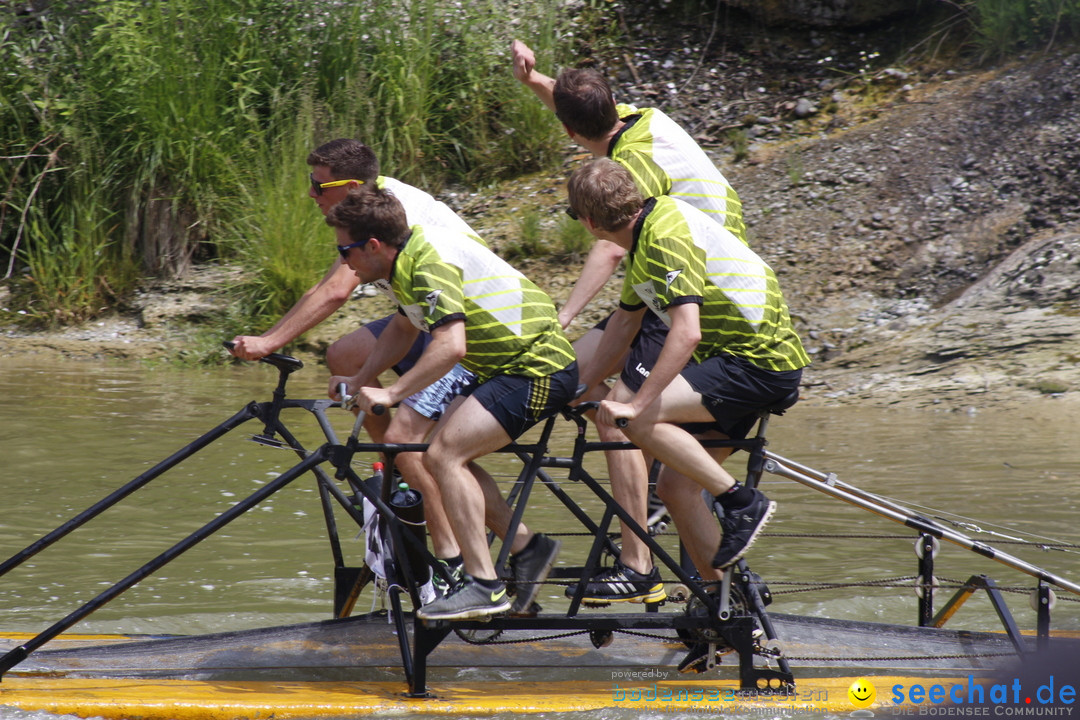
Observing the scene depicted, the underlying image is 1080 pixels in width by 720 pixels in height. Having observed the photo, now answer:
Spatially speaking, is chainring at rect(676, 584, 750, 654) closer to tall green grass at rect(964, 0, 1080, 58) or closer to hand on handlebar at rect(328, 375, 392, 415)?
hand on handlebar at rect(328, 375, 392, 415)

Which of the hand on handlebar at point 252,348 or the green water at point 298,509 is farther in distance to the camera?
the green water at point 298,509

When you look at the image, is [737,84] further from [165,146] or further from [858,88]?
[165,146]

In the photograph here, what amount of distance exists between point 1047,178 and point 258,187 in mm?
7607

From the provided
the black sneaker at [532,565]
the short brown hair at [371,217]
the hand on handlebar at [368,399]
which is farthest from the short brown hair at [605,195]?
the black sneaker at [532,565]

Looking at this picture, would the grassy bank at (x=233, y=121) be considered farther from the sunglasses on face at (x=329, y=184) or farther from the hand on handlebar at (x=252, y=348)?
the hand on handlebar at (x=252, y=348)

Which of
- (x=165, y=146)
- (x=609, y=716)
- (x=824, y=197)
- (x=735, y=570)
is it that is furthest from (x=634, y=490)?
(x=165, y=146)

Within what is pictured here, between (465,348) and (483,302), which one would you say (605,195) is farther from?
(465,348)

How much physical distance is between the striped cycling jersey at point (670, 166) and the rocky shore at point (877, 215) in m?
4.83

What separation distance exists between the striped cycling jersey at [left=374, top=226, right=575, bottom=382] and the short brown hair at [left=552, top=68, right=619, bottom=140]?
0.76 metres

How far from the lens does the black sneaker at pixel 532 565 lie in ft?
12.3

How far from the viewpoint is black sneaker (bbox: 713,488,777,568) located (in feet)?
11.2

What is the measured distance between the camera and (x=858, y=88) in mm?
12125

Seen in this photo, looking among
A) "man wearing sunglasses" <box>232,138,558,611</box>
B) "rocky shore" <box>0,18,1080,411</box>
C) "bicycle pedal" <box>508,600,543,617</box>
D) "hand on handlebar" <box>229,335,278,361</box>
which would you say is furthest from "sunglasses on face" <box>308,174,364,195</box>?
"rocky shore" <box>0,18,1080,411</box>

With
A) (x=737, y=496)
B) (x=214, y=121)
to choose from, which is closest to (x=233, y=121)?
(x=214, y=121)
